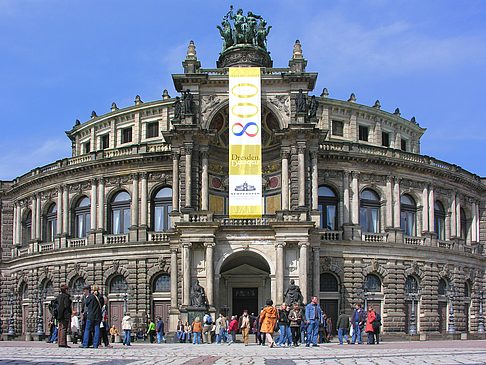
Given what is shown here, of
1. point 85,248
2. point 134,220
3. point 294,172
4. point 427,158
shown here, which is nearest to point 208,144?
point 294,172

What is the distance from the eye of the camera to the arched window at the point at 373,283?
63500mm

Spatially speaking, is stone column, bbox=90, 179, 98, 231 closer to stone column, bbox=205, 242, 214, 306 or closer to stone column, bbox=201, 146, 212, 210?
stone column, bbox=201, 146, 212, 210

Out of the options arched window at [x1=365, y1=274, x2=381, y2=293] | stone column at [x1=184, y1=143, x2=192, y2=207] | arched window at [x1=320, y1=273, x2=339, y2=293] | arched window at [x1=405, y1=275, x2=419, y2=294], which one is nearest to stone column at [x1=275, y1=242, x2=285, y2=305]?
stone column at [x1=184, y1=143, x2=192, y2=207]

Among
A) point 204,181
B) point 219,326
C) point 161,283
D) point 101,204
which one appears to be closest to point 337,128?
point 204,181

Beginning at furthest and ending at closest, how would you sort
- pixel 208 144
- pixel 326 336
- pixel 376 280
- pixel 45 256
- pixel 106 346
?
pixel 45 256
pixel 376 280
pixel 208 144
pixel 326 336
pixel 106 346

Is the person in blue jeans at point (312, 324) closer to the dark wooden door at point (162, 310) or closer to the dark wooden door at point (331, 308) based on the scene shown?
the dark wooden door at point (331, 308)

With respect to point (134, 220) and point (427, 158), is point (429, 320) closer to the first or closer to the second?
point (427, 158)

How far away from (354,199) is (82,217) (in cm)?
2231

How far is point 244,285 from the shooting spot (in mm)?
59688

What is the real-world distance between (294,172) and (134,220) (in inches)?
605

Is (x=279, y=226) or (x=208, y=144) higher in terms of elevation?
(x=208, y=144)

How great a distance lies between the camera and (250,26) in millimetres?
64500

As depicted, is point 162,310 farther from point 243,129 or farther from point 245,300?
point 243,129

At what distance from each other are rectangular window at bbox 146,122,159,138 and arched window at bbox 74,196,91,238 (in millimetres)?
8480
